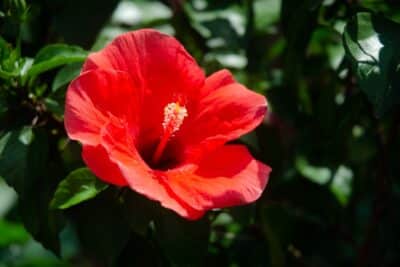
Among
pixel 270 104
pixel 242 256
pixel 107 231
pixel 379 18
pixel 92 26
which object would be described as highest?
pixel 379 18

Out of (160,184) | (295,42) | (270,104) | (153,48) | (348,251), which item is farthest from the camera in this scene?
(348,251)

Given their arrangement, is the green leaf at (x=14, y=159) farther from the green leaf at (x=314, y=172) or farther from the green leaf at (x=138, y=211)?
the green leaf at (x=314, y=172)

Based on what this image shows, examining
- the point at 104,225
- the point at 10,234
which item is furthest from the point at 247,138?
the point at 10,234

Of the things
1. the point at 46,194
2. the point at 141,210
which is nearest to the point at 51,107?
the point at 46,194

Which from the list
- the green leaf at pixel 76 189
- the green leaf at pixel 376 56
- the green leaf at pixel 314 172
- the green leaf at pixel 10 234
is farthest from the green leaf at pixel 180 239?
the green leaf at pixel 10 234

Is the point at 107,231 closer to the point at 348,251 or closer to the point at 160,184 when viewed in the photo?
the point at 160,184

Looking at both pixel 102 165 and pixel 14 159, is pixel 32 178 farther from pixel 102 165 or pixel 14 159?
pixel 102 165
